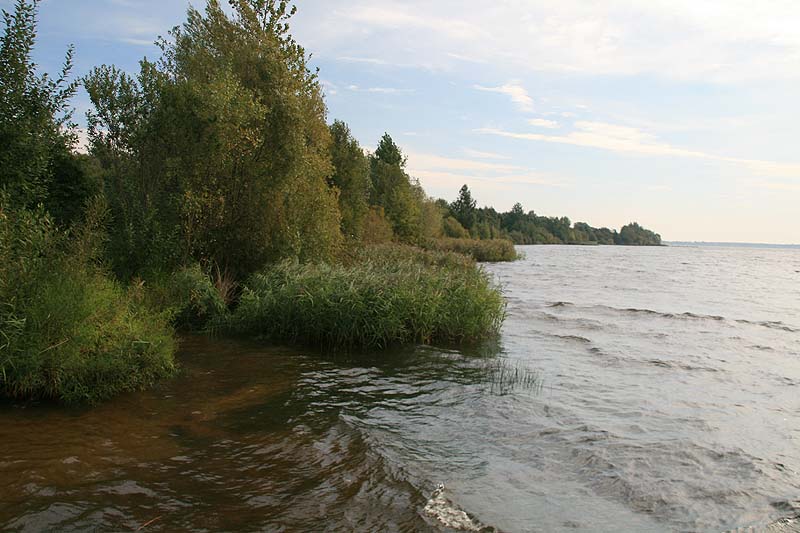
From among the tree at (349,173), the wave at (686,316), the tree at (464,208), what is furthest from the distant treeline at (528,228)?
the wave at (686,316)

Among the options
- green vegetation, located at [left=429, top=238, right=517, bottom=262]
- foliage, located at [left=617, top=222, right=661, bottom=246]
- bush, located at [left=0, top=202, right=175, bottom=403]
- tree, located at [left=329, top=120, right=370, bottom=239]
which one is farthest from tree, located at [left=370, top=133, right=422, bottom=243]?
foliage, located at [left=617, top=222, right=661, bottom=246]

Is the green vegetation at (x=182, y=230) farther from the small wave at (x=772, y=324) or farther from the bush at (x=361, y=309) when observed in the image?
the small wave at (x=772, y=324)

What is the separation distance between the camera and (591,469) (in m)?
7.83

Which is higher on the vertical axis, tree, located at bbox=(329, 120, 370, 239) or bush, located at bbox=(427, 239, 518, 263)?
tree, located at bbox=(329, 120, 370, 239)

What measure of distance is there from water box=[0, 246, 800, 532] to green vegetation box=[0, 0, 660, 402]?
1056 millimetres

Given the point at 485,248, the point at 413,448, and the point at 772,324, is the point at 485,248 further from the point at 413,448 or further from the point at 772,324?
the point at 413,448

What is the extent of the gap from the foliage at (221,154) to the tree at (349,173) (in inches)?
463

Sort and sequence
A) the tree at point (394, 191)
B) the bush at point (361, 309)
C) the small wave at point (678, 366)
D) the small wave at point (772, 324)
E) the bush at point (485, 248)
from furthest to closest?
the bush at point (485, 248), the tree at point (394, 191), the small wave at point (772, 324), the small wave at point (678, 366), the bush at point (361, 309)

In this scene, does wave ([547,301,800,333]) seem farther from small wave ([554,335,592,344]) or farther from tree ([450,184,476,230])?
tree ([450,184,476,230])

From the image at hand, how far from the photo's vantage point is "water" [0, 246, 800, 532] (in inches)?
240

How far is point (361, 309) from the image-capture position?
14.4 m

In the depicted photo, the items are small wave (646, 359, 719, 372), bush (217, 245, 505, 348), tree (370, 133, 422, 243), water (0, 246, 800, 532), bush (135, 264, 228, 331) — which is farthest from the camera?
tree (370, 133, 422, 243)

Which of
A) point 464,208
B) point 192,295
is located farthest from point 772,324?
point 464,208

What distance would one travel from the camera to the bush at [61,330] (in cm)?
813
